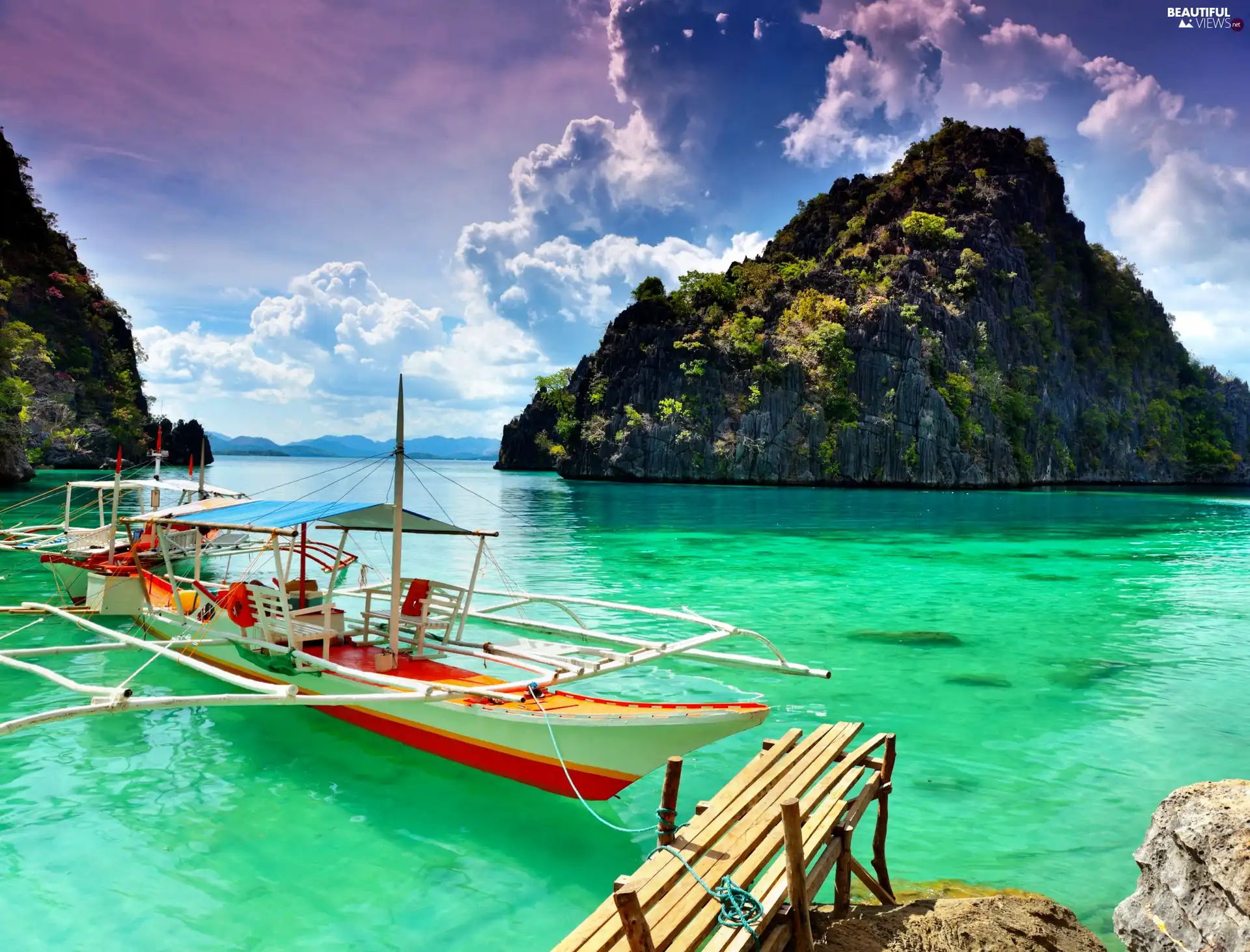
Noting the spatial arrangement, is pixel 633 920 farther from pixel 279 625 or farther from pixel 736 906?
pixel 279 625

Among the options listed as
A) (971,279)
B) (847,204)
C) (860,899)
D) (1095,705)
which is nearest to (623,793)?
(860,899)

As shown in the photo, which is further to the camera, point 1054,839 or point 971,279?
point 971,279

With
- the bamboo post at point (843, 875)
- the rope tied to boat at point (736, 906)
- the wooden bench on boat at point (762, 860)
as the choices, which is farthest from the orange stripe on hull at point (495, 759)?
the rope tied to boat at point (736, 906)

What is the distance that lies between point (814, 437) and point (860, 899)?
78.4 metres

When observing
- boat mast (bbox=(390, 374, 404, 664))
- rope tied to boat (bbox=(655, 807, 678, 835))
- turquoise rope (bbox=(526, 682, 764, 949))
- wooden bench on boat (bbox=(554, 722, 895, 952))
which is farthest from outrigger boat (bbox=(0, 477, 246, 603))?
turquoise rope (bbox=(526, 682, 764, 949))

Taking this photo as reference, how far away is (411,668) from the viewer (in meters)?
10.4

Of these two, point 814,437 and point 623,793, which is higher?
point 814,437

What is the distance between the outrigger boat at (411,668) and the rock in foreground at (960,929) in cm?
251

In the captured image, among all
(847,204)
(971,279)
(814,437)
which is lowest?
(814,437)

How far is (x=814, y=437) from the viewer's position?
82312 millimetres

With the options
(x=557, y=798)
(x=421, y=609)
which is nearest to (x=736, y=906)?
(x=557, y=798)

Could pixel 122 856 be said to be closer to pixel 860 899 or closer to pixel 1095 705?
pixel 860 899

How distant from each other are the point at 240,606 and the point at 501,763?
18.1 feet

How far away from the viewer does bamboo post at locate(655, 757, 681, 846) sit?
5805mm
